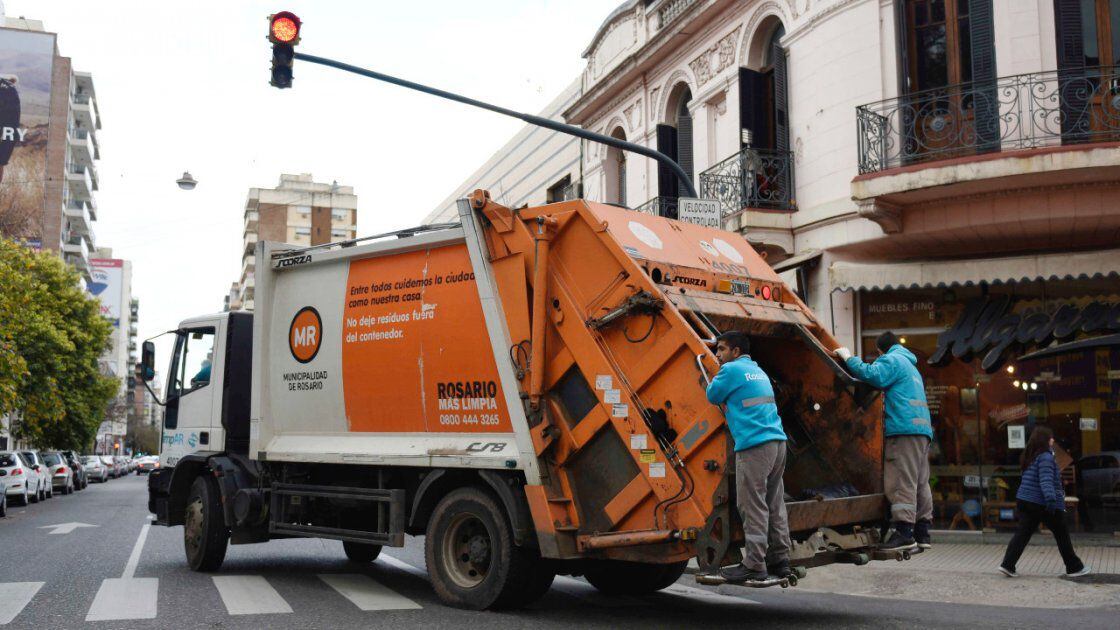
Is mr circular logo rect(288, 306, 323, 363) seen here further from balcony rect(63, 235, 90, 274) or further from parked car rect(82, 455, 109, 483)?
balcony rect(63, 235, 90, 274)

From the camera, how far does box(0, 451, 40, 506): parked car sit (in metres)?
24.7

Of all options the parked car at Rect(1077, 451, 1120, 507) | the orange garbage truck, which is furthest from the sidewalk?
the orange garbage truck

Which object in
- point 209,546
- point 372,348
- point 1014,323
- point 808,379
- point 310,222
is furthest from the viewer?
point 310,222

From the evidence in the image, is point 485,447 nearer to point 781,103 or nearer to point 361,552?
point 361,552

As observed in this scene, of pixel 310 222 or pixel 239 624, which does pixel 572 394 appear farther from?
pixel 310 222

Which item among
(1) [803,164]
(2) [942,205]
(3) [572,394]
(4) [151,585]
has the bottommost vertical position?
(4) [151,585]

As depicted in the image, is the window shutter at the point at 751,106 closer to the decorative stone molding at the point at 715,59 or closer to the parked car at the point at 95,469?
the decorative stone molding at the point at 715,59

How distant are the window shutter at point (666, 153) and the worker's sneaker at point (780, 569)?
13.3 metres

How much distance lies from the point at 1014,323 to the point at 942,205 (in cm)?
179

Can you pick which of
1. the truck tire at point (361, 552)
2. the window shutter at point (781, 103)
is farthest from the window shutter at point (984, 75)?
the truck tire at point (361, 552)

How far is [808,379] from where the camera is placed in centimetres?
782

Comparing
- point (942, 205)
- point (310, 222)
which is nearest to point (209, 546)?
point (942, 205)

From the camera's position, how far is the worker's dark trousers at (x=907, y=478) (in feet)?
23.7

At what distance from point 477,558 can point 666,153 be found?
12.6m
